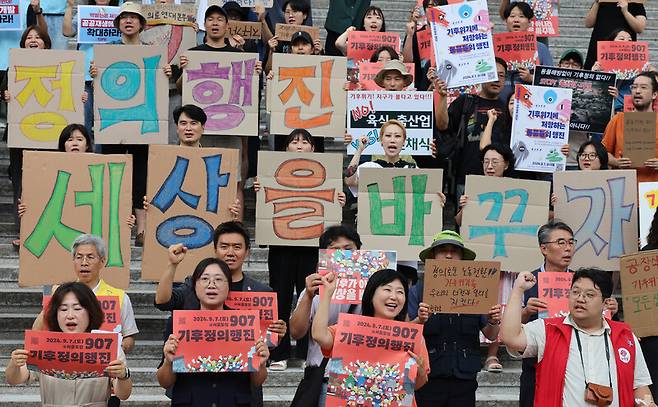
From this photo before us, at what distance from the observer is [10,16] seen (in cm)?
1319

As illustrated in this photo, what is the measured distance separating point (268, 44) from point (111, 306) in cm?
603

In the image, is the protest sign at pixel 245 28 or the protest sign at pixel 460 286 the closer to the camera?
the protest sign at pixel 460 286

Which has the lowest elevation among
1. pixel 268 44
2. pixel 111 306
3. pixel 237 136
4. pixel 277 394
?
pixel 277 394

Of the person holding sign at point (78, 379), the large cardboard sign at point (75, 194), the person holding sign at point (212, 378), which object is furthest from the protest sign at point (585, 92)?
the person holding sign at point (78, 379)

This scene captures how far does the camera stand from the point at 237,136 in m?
11.9

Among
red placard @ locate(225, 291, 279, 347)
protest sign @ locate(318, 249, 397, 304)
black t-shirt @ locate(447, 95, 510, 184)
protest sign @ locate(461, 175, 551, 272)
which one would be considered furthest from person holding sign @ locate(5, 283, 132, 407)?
black t-shirt @ locate(447, 95, 510, 184)

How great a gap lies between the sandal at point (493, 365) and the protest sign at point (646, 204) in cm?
136

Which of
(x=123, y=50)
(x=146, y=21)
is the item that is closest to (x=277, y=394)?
(x=123, y=50)

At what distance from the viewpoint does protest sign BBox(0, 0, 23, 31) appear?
43.0 ft

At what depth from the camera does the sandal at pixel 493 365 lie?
10.5 m

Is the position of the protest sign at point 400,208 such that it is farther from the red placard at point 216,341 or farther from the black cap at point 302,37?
the black cap at point 302,37

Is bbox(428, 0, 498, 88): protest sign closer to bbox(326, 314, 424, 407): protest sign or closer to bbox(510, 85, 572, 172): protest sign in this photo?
bbox(510, 85, 572, 172): protest sign

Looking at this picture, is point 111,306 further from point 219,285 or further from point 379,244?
point 379,244

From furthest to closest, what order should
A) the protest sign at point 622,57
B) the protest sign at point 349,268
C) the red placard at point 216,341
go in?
the protest sign at point 622,57, the protest sign at point 349,268, the red placard at point 216,341
